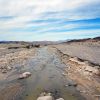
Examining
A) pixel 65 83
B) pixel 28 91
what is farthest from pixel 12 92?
pixel 65 83

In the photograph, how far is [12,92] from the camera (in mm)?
13344

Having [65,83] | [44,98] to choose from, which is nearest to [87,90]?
[65,83]

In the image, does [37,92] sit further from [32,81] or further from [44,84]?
[32,81]

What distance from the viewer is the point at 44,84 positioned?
1507 cm

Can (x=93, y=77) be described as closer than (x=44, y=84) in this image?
No

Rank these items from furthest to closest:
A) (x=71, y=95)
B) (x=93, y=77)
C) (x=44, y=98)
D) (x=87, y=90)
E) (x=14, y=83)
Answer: (x=93, y=77)
(x=14, y=83)
(x=87, y=90)
(x=71, y=95)
(x=44, y=98)

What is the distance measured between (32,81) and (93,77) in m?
4.09

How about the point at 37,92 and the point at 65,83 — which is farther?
the point at 65,83

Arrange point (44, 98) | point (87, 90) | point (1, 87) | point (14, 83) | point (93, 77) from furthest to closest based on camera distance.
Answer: point (93, 77), point (14, 83), point (1, 87), point (87, 90), point (44, 98)

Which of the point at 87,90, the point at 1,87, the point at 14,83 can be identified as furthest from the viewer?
the point at 14,83

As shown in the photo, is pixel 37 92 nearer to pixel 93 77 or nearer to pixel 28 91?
pixel 28 91

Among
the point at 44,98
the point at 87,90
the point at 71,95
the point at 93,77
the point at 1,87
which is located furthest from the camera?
the point at 93,77

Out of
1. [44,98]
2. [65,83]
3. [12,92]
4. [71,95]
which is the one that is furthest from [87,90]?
[12,92]

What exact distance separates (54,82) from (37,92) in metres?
2.75
